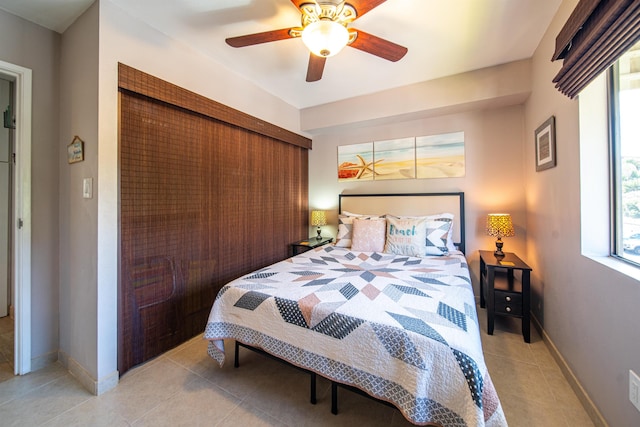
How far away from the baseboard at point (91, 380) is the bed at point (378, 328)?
675 mm

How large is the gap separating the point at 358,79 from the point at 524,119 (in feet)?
6.14

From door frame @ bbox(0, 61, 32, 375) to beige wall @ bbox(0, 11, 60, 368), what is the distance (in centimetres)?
4

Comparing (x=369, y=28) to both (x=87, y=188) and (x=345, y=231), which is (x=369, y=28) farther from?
(x=87, y=188)

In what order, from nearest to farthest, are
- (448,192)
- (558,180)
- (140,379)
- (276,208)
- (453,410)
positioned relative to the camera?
(453,410)
(140,379)
(558,180)
(448,192)
(276,208)

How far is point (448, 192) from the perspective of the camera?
3.07 meters

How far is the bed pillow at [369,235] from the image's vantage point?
2861mm

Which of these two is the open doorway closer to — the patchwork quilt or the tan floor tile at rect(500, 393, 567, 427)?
the patchwork quilt

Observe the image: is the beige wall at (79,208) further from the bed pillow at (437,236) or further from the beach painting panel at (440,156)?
the beach painting panel at (440,156)

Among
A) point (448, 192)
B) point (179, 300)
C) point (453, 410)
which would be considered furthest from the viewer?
point (448, 192)

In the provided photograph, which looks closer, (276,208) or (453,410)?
(453,410)

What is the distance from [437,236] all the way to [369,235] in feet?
2.41

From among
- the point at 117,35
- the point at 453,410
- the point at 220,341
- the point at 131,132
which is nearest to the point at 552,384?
the point at 453,410

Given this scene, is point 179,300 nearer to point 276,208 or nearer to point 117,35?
point 276,208

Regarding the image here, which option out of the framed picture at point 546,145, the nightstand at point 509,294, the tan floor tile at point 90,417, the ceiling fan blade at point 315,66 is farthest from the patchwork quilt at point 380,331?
the ceiling fan blade at point 315,66
